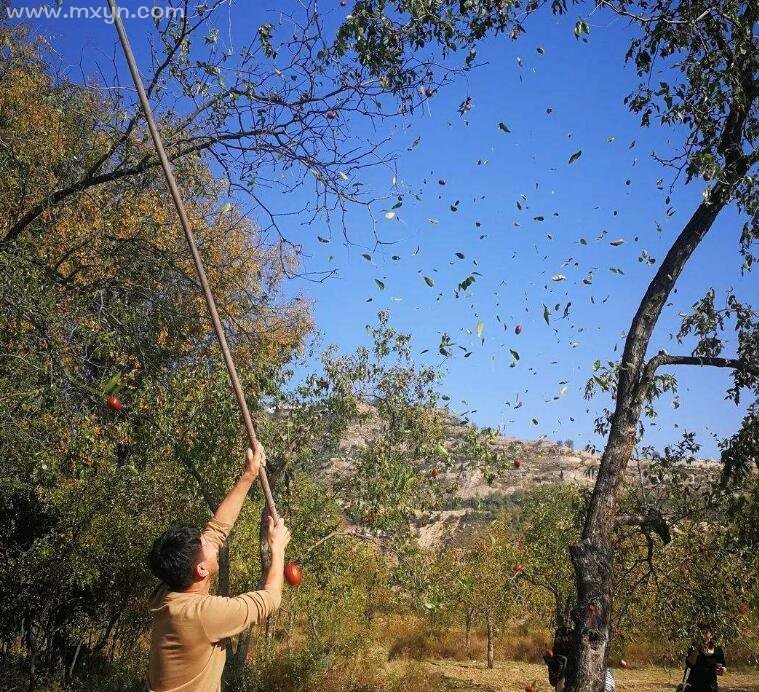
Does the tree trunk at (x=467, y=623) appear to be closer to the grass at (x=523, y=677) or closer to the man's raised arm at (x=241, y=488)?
the grass at (x=523, y=677)

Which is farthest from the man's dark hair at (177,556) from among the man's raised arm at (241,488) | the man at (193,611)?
the man's raised arm at (241,488)

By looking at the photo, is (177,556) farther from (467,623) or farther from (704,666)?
(467,623)

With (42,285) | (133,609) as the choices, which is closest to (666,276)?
(42,285)

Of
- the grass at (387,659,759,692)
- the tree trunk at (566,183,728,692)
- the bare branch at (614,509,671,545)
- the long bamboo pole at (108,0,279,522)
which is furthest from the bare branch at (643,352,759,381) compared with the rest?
the grass at (387,659,759,692)

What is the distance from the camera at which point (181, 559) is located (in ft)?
8.95

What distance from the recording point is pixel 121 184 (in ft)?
20.9

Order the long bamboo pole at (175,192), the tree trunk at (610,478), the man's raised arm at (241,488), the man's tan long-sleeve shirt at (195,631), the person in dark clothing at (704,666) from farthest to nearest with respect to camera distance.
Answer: the person in dark clothing at (704,666) < the tree trunk at (610,478) < the man's raised arm at (241,488) < the man's tan long-sleeve shirt at (195,631) < the long bamboo pole at (175,192)

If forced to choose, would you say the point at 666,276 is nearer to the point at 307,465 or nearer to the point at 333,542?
the point at 307,465

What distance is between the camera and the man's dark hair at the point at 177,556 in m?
2.72

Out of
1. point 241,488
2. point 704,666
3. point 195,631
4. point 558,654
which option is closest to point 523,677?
point 704,666

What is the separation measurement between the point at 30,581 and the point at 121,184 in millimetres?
9933

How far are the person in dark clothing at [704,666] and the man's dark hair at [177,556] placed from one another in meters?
8.81

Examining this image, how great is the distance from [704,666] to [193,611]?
368 inches

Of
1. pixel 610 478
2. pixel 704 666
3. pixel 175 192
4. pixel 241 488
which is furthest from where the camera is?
pixel 704 666
